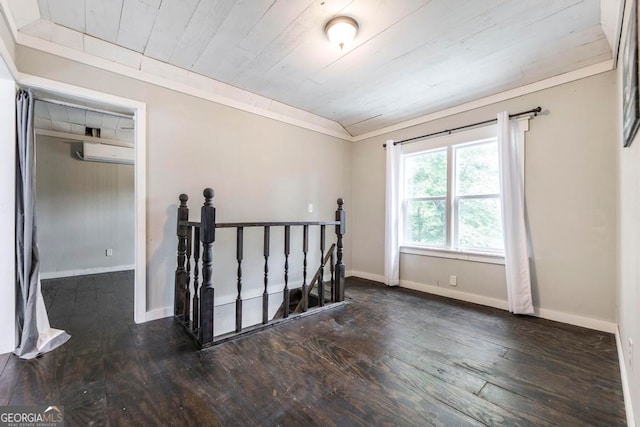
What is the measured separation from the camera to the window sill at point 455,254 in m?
2.99

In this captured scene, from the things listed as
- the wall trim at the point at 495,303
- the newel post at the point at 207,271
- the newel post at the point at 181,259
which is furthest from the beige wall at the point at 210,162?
the wall trim at the point at 495,303

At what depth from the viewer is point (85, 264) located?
454cm

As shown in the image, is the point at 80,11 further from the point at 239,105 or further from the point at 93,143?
the point at 93,143

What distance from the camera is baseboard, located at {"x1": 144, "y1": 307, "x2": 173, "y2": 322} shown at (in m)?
2.51

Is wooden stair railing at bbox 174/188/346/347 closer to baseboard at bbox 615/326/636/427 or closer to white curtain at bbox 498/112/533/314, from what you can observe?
white curtain at bbox 498/112/533/314

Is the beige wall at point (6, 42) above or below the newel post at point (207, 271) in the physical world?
above

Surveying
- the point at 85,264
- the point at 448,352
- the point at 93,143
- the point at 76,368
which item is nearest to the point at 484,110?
the point at 448,352

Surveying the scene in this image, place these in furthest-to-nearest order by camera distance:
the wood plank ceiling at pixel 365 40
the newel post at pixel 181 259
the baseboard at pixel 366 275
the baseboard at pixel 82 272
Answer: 1. the baseboard at pixel 82 272
2. the baseboard at pixel 366 275
3. the newel post at pixel 181 259
4. the wood plank ceiling at pixel 365 40

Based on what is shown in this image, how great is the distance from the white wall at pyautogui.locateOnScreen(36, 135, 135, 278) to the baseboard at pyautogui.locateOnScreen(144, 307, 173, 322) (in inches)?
121

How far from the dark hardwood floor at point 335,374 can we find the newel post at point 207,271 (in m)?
0.13

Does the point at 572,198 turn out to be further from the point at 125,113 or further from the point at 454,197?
the point at 125,113

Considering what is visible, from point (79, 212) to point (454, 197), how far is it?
5.81 metres

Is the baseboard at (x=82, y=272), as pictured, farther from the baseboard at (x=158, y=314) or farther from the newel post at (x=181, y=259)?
the newel post at (x=181, y=259)

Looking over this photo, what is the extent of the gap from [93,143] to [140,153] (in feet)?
9.81
